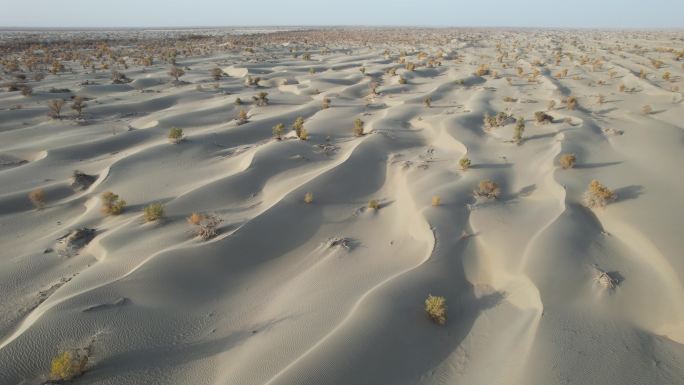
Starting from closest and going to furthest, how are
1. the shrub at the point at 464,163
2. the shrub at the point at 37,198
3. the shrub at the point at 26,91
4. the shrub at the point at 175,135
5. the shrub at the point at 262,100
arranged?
the shrub at the point at 37,198 → the shrub at the point at 464,163 → the shrub at the point at 175,135 → the shrub at the point at 26,91 → the shrub at the point at 262,100

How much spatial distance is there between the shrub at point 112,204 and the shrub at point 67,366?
115 inches

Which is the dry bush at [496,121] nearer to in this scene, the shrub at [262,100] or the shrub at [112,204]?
the shrub at [262,100]

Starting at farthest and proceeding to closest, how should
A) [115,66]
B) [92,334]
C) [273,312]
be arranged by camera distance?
1. [115,66]
2. [273,312]
3. [92,334]

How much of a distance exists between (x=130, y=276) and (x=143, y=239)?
0.91 meters

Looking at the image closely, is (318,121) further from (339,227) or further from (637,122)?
(637,122)

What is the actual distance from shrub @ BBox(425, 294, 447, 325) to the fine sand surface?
7 centimetres

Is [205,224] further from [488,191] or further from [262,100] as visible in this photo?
[262,100]

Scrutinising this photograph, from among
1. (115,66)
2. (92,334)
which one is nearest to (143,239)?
(92,334)

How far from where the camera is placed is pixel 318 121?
34.4 ft

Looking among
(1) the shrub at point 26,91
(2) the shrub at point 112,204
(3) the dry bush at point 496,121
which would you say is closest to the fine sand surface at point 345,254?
(2) the shrub at point 112,204

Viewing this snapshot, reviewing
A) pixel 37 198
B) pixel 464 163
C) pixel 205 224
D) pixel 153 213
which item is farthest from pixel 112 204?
pixel 464 163

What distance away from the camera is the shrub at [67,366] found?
3049mm

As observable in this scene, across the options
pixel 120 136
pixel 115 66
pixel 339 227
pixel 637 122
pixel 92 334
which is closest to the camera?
pixel 92 334

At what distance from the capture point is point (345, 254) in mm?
5039
